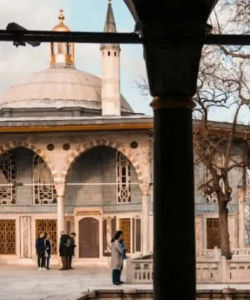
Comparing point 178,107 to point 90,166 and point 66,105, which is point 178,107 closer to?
point 90,166

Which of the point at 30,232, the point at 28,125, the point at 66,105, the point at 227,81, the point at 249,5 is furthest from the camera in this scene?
the point at 66,105

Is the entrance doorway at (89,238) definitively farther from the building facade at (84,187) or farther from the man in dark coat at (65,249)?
the man in dark coat at (65,249)

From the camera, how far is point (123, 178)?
987 inches

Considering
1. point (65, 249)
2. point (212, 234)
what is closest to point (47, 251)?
point (65, 249)

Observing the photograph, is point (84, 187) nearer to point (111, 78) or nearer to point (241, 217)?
point (111, 78)

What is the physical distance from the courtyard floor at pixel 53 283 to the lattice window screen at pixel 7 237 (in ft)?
6.24

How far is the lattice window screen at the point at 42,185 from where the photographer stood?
2512cm

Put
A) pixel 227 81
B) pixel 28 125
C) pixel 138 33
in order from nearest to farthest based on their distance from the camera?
pixel 138 33 < pixel 227 81 < pixel 28 125

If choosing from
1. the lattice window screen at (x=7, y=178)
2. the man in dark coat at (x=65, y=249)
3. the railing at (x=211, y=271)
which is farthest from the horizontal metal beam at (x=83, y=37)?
the lattice window screen at (x=7, y=178)

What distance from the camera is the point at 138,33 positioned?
15.7ft

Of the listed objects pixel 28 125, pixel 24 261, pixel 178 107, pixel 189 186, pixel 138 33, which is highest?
pixel 28 125

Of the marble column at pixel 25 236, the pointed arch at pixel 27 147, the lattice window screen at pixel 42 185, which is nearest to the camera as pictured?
the pointed arch at pixel 27 147

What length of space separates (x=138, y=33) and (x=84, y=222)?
20739mm

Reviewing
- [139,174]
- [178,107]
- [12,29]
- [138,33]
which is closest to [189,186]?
[178,107]
